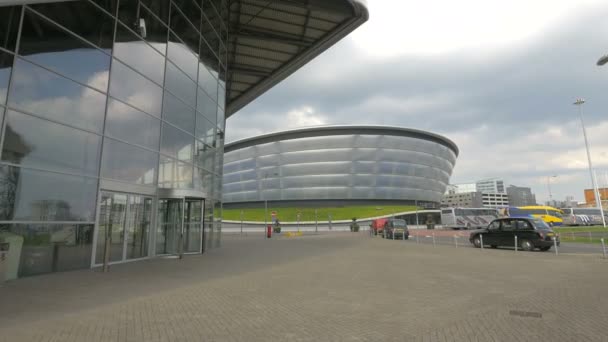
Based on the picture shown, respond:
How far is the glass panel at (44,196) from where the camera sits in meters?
9.05

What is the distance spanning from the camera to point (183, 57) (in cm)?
1700

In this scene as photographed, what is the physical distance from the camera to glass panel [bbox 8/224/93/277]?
934 centimetres

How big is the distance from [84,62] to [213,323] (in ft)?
34.7

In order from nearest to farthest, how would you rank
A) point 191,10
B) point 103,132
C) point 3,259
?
1. point 3,259
2. point 103,132
3. point 191,10

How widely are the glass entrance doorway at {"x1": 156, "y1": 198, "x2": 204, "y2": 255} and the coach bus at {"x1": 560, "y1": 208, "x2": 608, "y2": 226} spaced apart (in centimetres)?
5928

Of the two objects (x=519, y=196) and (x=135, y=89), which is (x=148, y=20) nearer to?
(x=135, y=89)

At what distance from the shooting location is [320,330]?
5180mm

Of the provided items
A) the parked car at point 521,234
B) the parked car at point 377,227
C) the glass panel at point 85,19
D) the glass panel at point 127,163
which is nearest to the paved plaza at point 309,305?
the glass panel at point 127,163

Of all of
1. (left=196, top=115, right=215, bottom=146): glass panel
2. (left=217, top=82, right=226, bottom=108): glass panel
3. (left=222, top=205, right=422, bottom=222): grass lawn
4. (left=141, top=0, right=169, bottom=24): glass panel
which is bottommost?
(left=222, top=205, right=422, bottom=222): grass lawn

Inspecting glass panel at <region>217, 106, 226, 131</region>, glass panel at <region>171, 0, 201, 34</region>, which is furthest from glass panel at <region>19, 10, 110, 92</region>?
glass panel at <region>217, 106, 226, 131</region>

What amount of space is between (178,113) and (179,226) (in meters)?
5.41

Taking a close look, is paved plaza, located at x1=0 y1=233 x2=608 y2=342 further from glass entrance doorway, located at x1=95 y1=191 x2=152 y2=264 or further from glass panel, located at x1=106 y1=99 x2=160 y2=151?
glass panel, located at x1=106 y1=99 x2=160 y2=151

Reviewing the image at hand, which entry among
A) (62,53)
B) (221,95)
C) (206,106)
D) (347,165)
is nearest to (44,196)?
(62,53)

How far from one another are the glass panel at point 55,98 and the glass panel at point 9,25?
1.51 ft
